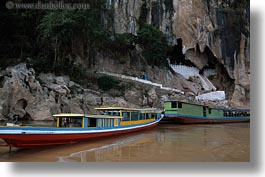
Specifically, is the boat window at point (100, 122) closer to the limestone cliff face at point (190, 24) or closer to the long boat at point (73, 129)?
the long boat at point (73, 129)

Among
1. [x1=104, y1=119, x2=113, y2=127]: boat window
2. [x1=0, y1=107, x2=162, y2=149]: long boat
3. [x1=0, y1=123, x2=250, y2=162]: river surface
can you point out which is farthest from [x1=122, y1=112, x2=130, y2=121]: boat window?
[x1=0, y1=123, x2=250, y2=162]: river surface

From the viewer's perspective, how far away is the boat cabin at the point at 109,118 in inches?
247

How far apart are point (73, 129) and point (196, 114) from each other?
7.37m

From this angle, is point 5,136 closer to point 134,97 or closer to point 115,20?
point 134,97

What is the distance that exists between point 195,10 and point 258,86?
529 inches

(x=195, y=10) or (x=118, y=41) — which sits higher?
(x=195, y=10)

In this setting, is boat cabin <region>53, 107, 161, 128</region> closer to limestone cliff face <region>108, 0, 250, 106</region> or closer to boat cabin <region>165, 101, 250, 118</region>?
boat cabin <region>165, 101, 250, 118</region>

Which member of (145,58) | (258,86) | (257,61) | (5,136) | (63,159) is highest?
(145,58)

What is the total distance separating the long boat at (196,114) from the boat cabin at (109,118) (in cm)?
72

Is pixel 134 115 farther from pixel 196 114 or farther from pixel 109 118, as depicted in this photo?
pixel 196 114

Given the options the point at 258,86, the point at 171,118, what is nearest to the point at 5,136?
the point at 258,86

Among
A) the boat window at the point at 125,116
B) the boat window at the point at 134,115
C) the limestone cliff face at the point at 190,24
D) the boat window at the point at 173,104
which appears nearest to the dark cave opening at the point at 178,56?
the limestone cliff face at the point at 190,24

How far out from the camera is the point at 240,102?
1457cm

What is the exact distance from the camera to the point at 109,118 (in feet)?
23.9
